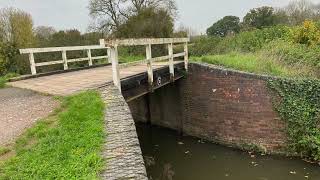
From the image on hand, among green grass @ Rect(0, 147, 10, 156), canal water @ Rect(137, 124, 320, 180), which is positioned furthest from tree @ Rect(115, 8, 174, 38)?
green grass @ Rect(0, 147, 10, 156)

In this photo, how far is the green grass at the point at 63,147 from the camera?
4367mm

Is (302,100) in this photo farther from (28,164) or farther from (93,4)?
(93,4)

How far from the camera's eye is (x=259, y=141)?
1198cm

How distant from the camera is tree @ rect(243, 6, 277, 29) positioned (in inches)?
1385

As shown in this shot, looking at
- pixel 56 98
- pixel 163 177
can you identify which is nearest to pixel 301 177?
pixel 163 177

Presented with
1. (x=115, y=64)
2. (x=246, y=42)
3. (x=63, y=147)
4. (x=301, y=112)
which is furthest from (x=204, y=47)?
(x=63, y=147)

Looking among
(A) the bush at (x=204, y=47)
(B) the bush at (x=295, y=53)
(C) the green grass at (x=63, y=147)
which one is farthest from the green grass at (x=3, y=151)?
(A) the bush at (x=204, y=47)

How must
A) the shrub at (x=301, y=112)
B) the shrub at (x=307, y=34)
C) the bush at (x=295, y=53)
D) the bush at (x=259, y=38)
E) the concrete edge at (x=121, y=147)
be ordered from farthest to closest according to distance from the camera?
the bush at (x=259, y=38) → the shrub at (x=307, y=34) → the bush at (x=295, y=53) → the shrub at (x=301, y=112) → the concrete edge at (x=121, y=147)

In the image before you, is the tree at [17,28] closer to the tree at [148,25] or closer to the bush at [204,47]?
the tree at [148,25]

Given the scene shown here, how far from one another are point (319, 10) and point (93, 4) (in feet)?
69.3

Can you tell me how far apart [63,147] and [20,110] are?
287 centimetres

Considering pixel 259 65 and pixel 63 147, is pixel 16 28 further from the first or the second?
pixel 63 147

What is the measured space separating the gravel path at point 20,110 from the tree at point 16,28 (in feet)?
64.7

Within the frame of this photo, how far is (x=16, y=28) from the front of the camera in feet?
93.9
